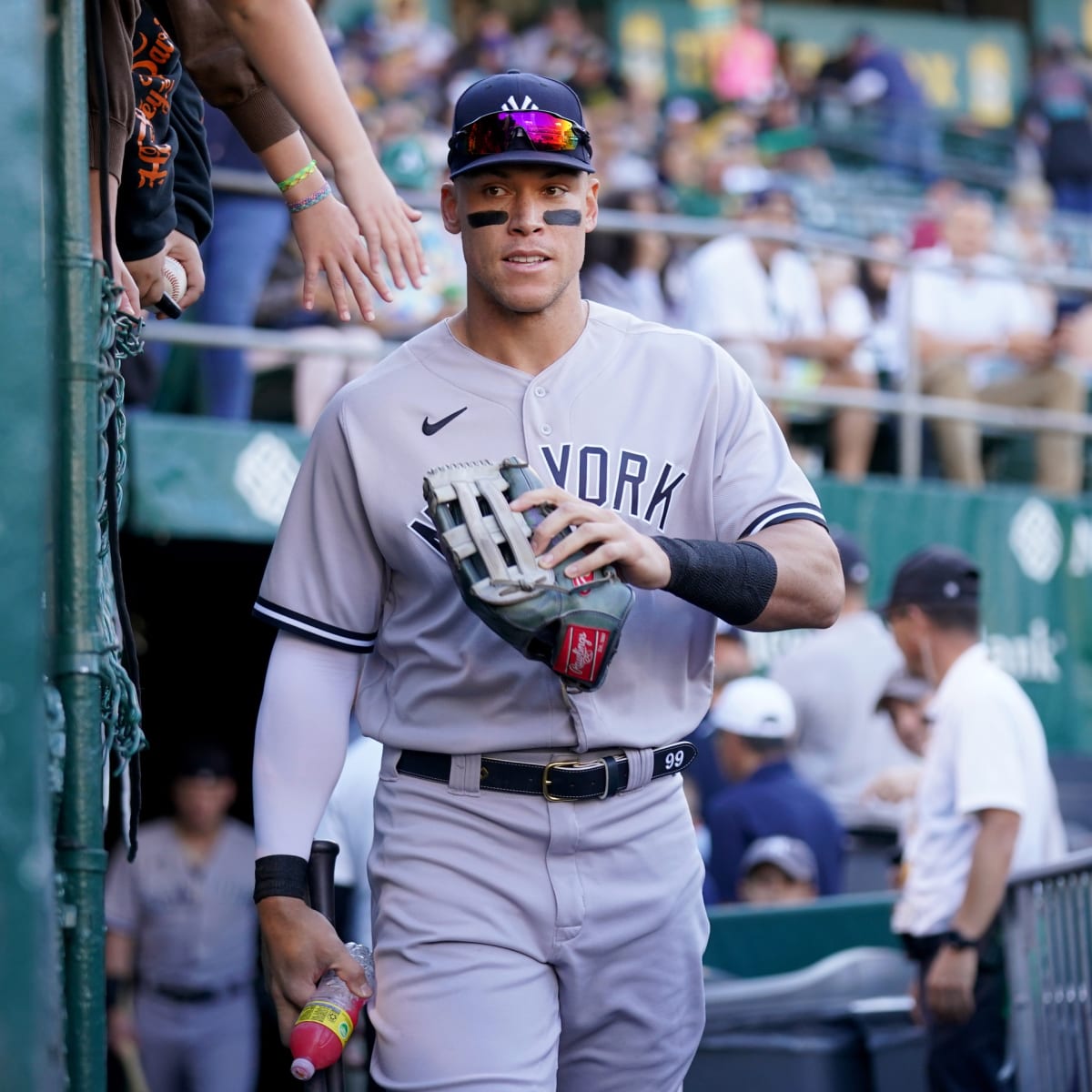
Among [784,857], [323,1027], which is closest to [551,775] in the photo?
[323,1027]

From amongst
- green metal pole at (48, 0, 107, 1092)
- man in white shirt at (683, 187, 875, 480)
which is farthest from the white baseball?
man in white shirt at (683, 187, 875, 480)

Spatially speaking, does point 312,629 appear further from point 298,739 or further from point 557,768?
point 557,768

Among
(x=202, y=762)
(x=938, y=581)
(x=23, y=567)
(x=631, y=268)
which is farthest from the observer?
(x=631, y=268)

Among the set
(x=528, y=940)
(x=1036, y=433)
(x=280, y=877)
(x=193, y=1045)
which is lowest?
(x=193, y=1045)

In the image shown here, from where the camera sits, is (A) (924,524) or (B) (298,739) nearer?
(B) (298,739)

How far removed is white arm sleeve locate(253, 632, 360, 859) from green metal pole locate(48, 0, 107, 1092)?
0.73 meters

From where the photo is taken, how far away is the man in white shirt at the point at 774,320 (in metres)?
9.11

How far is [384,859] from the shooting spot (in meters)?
3.07

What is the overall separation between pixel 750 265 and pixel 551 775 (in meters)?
6.51

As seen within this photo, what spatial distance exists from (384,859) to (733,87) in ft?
56.9

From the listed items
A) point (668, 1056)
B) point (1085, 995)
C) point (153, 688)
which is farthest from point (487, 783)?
point (153, 688)

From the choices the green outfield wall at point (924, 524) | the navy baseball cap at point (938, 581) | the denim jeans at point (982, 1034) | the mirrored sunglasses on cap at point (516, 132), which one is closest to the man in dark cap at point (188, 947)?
the green outfield wall at point (924, 524)

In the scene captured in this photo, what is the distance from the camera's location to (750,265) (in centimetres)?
919

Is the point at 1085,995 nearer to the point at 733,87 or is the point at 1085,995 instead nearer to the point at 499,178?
the point at 499,178
